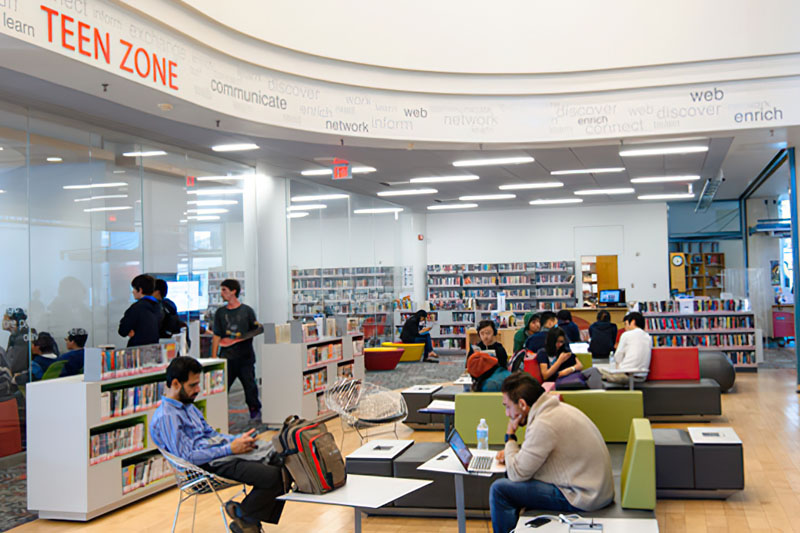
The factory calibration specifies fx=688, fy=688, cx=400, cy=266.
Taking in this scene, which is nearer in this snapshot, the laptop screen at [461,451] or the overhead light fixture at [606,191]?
the laptop screen at [461,451]

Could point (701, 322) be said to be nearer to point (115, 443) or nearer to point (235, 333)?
point (235, 333)

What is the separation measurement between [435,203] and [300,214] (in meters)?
5.27

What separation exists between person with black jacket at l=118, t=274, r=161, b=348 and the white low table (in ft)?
14.1

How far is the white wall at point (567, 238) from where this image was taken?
696 inches

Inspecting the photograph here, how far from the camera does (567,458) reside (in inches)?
152

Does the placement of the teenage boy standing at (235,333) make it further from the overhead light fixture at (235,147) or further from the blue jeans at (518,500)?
the blue jeans at (518,500)

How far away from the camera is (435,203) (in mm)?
17281

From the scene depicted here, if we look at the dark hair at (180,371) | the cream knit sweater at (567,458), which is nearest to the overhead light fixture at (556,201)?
the cream knit sweater at (567,458)

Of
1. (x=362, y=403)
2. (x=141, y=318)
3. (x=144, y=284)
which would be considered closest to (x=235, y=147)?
(x=144, y=284)

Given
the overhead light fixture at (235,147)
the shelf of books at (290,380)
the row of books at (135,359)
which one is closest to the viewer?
the row of books at (135,359)

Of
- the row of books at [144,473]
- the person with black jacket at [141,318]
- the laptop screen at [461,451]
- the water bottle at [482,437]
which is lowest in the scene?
the row of books at [144,473]

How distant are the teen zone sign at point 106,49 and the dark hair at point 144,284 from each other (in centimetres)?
224

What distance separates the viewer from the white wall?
58.0 ft

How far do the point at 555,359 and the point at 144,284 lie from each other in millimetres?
4474
